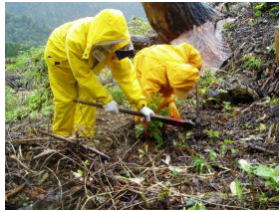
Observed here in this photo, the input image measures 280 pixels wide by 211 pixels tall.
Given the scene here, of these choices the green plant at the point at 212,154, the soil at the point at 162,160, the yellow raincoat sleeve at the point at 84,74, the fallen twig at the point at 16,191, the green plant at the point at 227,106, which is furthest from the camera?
the green plant at the point at 227,106

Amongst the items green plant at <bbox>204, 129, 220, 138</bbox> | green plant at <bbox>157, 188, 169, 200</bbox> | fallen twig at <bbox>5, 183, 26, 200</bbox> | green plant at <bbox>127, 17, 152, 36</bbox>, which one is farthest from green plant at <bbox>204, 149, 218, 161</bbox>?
fallen twig at <bbox>5, 183, 26, 200</bbox>

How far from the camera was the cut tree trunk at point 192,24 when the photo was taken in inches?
95.0

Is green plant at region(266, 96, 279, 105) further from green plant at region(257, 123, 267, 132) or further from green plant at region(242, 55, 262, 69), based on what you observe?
green plant at region(242, 55, 262, 69)

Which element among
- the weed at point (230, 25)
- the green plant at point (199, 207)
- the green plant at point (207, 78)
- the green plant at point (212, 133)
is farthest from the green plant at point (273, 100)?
the green plant at point (199, 207)

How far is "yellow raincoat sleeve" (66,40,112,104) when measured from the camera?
91.9 inches

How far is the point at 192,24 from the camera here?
248 centimetres

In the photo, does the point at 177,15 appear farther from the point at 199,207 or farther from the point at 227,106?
the point at 199,207

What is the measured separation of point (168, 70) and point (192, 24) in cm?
76

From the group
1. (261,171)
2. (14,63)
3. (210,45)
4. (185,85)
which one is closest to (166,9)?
(210,45)

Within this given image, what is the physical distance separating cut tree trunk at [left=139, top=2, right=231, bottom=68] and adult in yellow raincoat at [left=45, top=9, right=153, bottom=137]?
1.28 ft

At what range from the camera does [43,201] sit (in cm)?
182

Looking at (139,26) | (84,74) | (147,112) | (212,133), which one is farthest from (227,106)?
(84,74)

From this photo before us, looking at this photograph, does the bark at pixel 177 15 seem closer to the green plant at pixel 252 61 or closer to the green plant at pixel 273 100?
the green plant at pixel 252 61

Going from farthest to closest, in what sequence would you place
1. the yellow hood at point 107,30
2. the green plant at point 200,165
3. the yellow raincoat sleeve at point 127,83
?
the yellow raincoat sleeve at point 127,83, the green plant at point 200,165, the yellow hood at point 107,30
